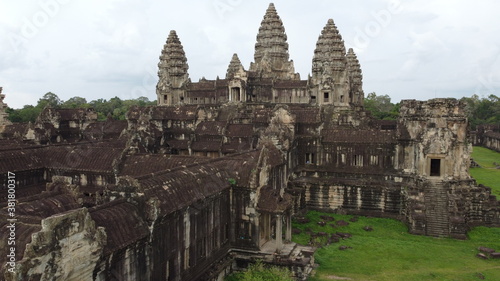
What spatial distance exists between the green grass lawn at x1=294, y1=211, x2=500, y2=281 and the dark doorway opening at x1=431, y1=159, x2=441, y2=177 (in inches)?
200

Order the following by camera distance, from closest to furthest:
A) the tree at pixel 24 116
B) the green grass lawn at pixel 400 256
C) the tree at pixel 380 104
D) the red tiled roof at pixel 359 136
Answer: the green grass lawn at pixel 400 256 → the red tiled roof at pixel 359 136 → the tree at pixel 24 116 → the tree at pixel 380 104

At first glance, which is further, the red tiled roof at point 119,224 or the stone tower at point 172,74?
the stone tower at point 172,74

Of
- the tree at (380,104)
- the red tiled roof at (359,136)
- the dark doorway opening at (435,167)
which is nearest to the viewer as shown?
the dark doorway opening at (435,167)

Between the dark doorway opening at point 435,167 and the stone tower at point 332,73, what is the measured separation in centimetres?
2148

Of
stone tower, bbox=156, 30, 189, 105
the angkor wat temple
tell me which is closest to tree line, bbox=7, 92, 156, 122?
stone tower, bbox=156, 30, 189, 105

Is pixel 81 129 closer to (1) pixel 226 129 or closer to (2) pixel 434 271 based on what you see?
(1) pixel 226 129

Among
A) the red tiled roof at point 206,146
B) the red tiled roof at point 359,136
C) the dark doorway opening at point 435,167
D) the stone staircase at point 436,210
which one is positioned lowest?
the stone staircase at point 436,210

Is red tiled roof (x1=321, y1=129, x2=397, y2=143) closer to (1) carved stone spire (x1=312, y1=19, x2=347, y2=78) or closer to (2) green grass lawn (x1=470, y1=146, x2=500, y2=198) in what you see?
(2) green grass lawn (x1=470, y1=146, x2=500, y2=198)

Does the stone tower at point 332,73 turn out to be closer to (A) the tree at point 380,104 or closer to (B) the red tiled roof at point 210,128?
(B) the red tiled roof at point 210,128

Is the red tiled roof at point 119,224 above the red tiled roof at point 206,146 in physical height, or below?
below

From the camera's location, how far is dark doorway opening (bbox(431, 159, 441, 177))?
32.0m

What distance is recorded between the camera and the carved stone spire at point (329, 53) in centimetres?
5431

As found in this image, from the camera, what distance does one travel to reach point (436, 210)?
29.2 metres

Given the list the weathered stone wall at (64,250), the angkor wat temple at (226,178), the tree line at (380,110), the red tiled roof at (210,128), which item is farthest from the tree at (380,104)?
the weathered stone wall at (64,250)
